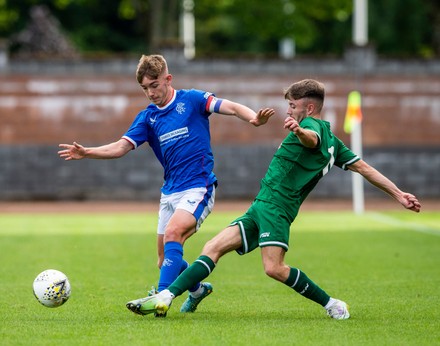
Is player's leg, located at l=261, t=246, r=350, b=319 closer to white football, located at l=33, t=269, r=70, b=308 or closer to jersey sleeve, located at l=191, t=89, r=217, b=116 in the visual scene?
jersey sleeve, located at l=191, t=89, r=217, b=116

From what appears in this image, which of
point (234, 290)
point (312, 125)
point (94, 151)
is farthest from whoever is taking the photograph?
point (234, 290)

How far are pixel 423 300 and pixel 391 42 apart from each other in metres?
39.5

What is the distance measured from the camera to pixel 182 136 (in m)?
8.97

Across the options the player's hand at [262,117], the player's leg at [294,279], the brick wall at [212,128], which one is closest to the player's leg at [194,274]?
the player's leg at [294,279]

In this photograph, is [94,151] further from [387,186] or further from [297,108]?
[387,186]

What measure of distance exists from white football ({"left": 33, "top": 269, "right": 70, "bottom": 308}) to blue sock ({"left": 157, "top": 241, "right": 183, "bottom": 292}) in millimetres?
776

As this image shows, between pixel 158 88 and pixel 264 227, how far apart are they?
1.52 metres

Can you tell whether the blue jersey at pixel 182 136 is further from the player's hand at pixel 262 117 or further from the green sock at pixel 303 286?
the green sock at pixel 303 286

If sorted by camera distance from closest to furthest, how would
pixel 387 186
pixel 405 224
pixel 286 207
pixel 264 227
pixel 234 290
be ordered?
pixel 264 227 < pixel 286 207 < pixel 387 186 < pixel 234 290 < pixel 405 224

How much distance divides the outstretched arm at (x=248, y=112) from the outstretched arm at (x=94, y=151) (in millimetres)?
891

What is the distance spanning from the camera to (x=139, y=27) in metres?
51.5

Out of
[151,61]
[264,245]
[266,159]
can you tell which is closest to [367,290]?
[264,245]

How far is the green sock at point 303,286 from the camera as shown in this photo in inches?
325

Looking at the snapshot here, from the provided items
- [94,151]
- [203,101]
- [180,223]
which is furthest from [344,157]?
[94,151]
